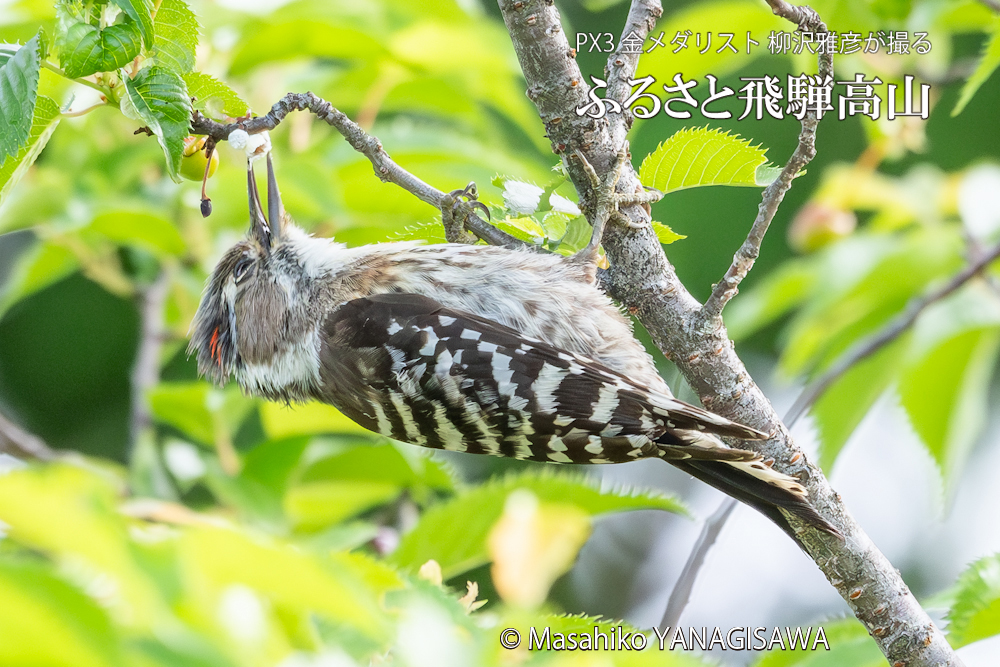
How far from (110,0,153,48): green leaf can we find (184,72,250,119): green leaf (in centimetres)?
10

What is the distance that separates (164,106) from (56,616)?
729mm

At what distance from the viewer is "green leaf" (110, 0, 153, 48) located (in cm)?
106

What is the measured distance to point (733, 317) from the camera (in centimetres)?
288

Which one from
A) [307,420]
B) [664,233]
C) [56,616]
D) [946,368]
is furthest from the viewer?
[307,420]

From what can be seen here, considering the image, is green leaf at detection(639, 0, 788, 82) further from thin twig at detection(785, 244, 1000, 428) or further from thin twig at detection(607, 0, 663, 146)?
thin twig at detection(785, 244, 1000, 428)

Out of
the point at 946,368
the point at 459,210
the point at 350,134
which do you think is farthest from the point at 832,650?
the point at 350,134

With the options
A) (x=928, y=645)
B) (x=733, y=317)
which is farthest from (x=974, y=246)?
(x=928, y=645)

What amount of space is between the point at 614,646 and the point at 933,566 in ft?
9.53

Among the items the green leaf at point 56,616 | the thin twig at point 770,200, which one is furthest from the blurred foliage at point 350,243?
the thin twig at point 770,200

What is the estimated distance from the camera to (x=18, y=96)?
41.1 inches

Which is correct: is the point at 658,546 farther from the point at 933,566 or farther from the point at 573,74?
the point at 573,74

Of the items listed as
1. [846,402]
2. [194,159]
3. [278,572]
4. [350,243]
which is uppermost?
[194,159]

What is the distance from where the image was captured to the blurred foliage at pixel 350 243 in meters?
0.74

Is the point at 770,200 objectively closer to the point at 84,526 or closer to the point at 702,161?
the point at 702,161
